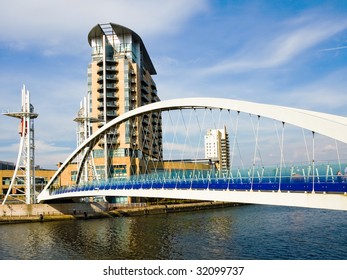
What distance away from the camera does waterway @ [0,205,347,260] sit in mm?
26875

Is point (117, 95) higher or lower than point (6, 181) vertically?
higher

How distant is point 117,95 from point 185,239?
136ft

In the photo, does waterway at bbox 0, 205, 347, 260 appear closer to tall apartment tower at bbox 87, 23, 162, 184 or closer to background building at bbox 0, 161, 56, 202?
tall apartment tower at bbox 87, 23, 162, 184

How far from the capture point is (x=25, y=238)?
35.6 meters

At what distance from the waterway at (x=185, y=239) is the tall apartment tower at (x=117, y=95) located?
2016 centimetres

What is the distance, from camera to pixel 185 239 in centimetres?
3259

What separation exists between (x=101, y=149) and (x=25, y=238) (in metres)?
32.8

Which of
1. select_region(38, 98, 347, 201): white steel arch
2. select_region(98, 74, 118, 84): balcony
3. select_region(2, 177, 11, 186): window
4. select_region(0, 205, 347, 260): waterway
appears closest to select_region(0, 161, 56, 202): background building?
select_region(2, 177, 11, 186): window

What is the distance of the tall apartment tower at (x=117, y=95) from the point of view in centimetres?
6600

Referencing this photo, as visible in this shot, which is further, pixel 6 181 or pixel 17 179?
pixel 6 181

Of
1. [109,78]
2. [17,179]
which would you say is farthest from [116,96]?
[17,179]

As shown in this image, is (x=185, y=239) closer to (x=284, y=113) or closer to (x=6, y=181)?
(x=284, y=113)
